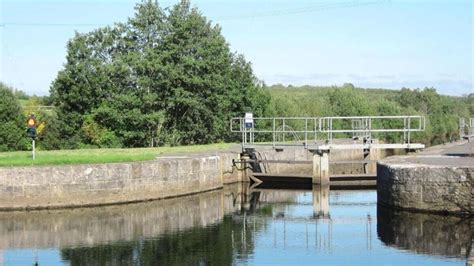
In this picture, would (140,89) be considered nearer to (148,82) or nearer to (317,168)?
(148,82)

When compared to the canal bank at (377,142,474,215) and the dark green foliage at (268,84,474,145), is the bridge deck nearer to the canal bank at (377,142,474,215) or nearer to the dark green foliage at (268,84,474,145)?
the canal bank at (377,142,474,215)

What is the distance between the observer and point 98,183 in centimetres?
2247

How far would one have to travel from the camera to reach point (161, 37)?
3772cm


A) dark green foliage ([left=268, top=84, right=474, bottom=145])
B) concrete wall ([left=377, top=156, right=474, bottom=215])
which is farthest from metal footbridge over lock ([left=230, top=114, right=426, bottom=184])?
concrete wall ([left=377, top=156, right=474, bottom=215])

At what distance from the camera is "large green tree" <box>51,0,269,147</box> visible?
120 ft

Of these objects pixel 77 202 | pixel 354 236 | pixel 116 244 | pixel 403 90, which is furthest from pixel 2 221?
pixel 403 90

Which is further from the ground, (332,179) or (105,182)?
(105,182)

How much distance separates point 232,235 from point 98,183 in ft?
19.8

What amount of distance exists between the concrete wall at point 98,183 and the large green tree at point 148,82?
11470mm

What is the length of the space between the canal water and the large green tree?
13.5 metres

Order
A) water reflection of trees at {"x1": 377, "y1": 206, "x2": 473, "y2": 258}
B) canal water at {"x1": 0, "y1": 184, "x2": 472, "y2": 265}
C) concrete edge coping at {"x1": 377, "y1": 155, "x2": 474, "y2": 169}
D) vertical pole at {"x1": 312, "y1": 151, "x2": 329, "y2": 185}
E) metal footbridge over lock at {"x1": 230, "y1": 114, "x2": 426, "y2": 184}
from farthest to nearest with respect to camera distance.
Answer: vertical pole at {"x1": 312, "y1": 151, "x2": 329, "y2": 185}
metal footbridge over lock at {"x1": 230, "y1": 114, "x2": 426, "y2": 184}
concrete edge coping at {"x1": 377, "y1": 155, "x2": 474, "y2": 169}
water reflection of trees at {"x1": 377, "y1": 206, "x2": 473, "y2": 258}
canal water at {"x1": 0, "y1": 184, "x2": 472, "y2": 265}

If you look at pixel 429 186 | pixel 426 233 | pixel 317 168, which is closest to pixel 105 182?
pixel 317 168

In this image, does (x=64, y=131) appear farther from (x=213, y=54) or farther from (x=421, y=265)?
(x=421, y=265)

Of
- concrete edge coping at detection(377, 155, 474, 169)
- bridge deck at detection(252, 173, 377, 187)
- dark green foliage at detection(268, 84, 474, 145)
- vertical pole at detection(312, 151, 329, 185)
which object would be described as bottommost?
bridge deck at detection(252, 173, 377, 187)
